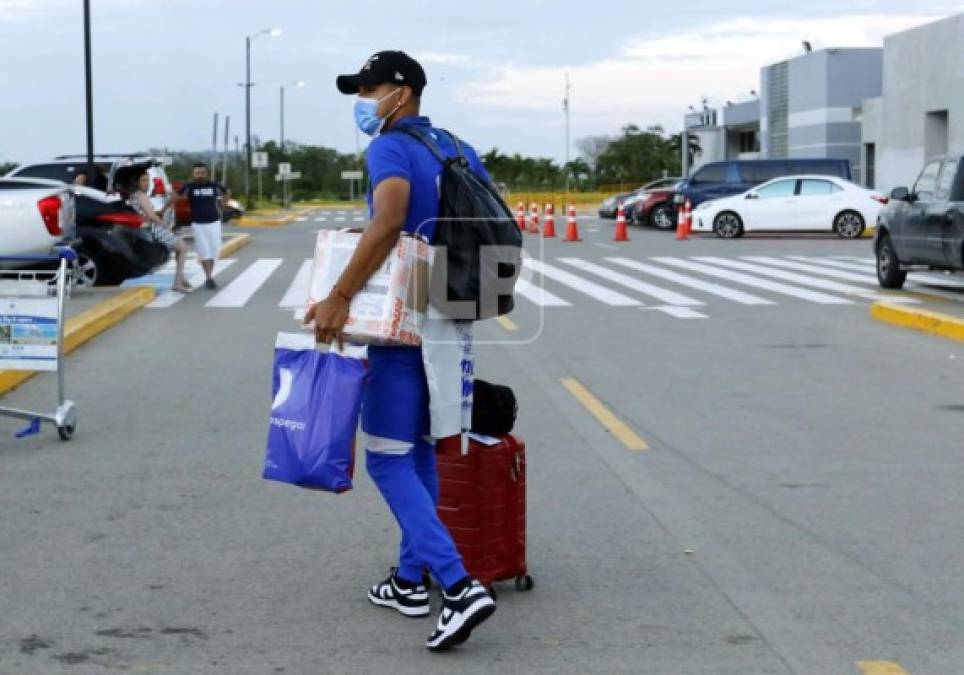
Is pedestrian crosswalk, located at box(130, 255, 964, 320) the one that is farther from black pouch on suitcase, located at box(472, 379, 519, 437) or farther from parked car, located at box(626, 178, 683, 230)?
parked car, located at box(626, 178, 683, 230)

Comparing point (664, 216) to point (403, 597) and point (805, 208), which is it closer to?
point (805, 208)

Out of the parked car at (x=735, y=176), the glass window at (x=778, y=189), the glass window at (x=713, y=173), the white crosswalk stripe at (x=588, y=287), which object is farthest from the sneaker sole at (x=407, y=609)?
the glass window at (x=713, y=173)

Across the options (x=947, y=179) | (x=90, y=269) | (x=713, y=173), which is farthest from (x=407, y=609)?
(x=713, y=173)

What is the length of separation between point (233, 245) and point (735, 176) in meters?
15.4

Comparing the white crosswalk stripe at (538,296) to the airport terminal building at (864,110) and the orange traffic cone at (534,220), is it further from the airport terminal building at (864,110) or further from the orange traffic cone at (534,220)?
the airport terminal building at (864,110)

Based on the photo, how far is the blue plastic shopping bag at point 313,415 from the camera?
5418 millimetres

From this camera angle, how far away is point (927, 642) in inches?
216

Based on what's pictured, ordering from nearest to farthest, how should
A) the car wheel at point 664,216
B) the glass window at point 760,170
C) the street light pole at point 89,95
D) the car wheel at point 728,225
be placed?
the street light pole at point 89,95 < the car wheel at point 728,225 < the glass window at point 760,170 < the car wheel at point 664,216

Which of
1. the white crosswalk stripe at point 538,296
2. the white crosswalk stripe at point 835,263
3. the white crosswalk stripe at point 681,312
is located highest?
the white crosswalk stripe at point 835,263

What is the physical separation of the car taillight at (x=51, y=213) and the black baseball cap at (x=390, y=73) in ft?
37.7

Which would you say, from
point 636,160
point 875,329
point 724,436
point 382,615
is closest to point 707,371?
point 724,436

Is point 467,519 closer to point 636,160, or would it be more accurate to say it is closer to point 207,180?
point 207,180

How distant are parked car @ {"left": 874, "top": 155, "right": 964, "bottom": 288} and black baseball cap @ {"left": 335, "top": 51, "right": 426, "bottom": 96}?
14442 mm

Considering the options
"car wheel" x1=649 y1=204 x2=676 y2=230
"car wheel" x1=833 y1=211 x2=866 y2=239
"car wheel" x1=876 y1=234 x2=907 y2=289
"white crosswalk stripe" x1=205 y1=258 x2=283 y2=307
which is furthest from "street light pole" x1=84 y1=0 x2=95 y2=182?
"car wheel" x1=649 y1=204 x2=676 y2=230
